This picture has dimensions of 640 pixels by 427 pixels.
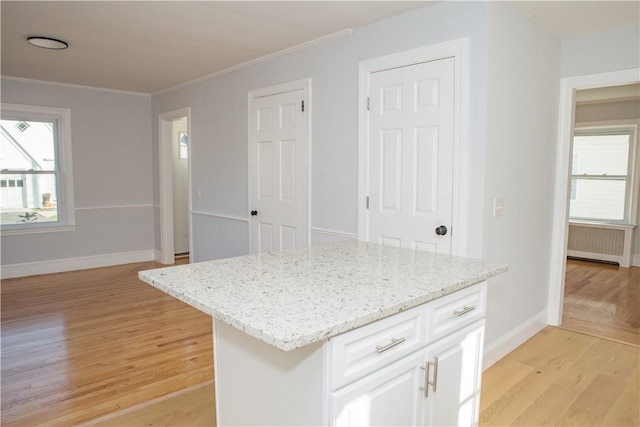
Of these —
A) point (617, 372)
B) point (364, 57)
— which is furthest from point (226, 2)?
point (617, 372)

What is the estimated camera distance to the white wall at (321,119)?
102 inches

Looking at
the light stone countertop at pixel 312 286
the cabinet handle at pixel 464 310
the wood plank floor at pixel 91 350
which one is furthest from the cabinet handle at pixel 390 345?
the wood plank floor at pixel 91 350

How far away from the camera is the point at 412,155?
9.41ft

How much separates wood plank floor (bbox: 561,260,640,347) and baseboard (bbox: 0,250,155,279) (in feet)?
17.5

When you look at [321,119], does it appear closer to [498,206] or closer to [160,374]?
[498,206]

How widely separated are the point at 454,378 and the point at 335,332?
0.83 metres

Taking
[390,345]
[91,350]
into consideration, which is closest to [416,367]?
[390,345]

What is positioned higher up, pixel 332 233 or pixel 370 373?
pixel 332 233

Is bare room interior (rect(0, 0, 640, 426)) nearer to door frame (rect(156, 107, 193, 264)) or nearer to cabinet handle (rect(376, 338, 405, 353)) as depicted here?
cabinet handle (rect(376, 338, 405, 353))

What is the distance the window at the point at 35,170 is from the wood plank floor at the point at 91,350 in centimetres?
92

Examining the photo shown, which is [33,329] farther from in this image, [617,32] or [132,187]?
[617,32]

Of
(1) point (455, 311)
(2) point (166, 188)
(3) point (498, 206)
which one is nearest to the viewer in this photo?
(1) point (455, 311)

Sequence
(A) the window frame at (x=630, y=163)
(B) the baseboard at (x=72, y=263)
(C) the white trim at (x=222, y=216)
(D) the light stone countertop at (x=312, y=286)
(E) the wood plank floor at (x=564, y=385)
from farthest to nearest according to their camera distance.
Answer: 1. (A) the window frame at (x=630, y=163)
2. (B) the baseboard at (x=72, y=263)
3. (C) the white trim at (x=222, y=216)
4. (E) the wood plank floor at (x=564, y=385)
5. (D) the light stone countertop at (x=312, y=286)

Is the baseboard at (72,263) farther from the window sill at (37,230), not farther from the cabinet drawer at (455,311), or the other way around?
the cabinet drawer at (455,311)
